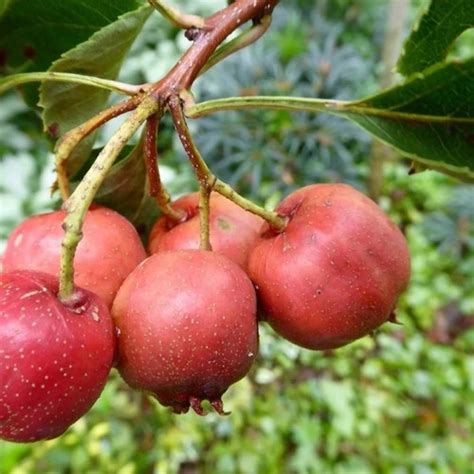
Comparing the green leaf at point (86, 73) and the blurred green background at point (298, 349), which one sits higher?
the green leaf at point (86, 73)

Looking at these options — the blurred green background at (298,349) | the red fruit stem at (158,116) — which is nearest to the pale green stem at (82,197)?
the red fruit stem at (158,116)

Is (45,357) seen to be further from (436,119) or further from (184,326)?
(436,119)

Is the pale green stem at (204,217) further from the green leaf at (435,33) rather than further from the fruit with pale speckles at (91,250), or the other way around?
the green leaf at (435,33)

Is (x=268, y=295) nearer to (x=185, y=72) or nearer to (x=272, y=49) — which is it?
(x=185, y=72)

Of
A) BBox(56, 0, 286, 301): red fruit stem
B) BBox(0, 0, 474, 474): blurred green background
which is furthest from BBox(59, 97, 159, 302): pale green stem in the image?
BBox(0, 0, 474, 474): blurred green background

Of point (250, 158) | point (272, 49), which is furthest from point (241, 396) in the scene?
point (272, 49)

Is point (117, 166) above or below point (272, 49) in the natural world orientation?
above

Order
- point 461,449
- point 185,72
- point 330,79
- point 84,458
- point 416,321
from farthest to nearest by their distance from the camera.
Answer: point 330,79 → point 416,321 → point 461,449 → point 84,458 → point 185,72
